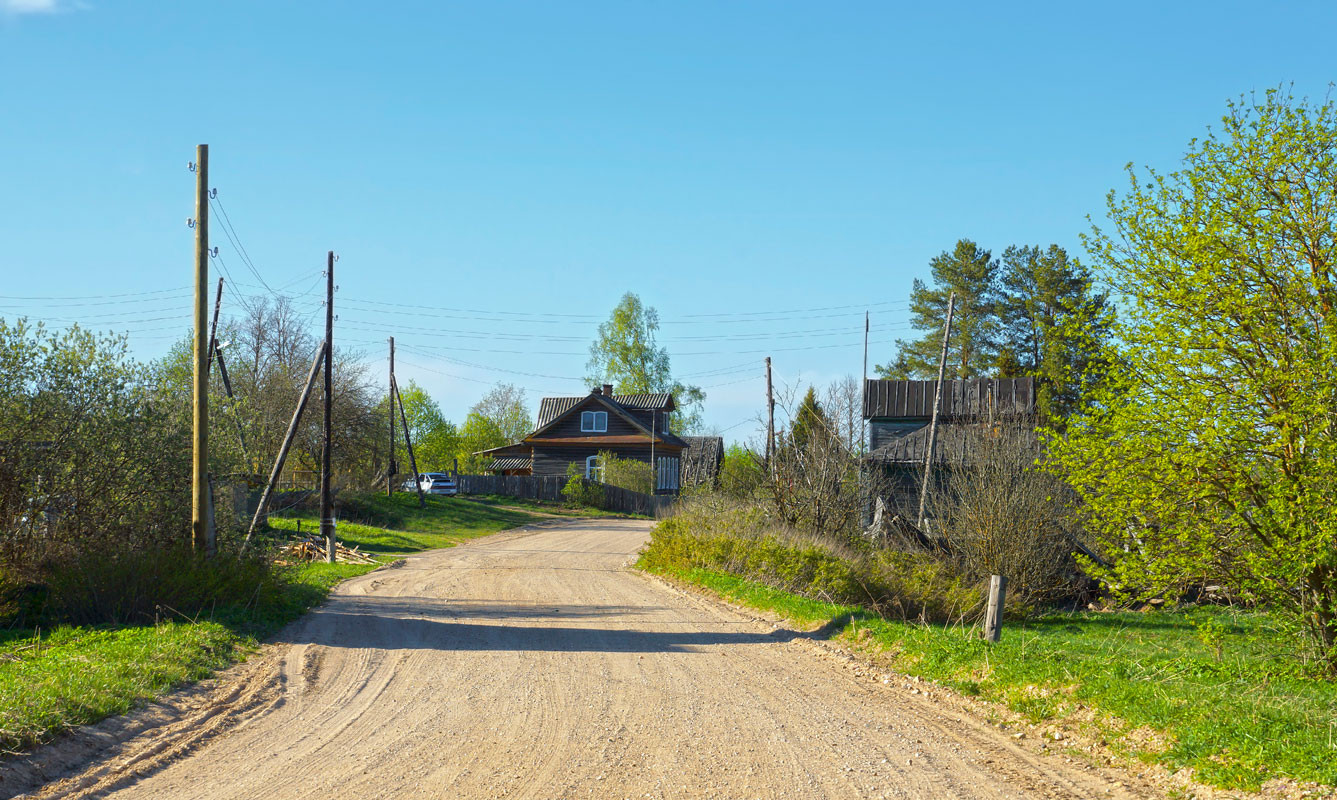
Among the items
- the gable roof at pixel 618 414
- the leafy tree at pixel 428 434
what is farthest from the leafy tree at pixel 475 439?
the gable roof at pixel 618 414

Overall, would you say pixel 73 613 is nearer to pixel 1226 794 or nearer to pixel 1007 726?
pixel 1007 726

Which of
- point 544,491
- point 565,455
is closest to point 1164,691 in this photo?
point 544,491

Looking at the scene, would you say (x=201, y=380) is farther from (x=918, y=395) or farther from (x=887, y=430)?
(x=918, y=395)

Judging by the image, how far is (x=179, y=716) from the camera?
8.65 metres

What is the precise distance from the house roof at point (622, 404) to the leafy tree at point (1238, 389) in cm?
5098

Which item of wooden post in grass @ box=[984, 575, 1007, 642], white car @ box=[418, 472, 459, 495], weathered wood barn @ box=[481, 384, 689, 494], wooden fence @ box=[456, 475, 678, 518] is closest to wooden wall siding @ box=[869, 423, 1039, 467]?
wooden post in grass @ box=[984, 575, 1007, 642]

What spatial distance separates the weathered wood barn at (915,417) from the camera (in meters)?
30.1

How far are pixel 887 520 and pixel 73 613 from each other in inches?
675

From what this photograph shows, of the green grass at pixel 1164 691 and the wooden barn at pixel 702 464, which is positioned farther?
the wooden barn at pixel 702 464

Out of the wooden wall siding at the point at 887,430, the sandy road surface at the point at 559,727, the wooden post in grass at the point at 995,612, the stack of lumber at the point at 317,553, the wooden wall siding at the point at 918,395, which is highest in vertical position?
the wooden wall siding at the point at 918,395

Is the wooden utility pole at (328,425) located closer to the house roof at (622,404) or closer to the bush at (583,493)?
the bush at (583,493)

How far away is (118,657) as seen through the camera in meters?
10.3

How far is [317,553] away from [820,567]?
14.6 m

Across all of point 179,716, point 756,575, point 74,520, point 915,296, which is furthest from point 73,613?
point 915,296
